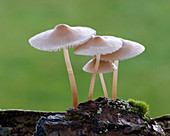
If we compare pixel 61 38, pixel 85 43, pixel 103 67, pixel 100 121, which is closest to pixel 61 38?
pixel 61 38

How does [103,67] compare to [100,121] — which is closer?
[100,121]

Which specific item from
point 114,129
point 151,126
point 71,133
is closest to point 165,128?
point 151,126

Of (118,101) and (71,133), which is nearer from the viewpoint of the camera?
(71,133)

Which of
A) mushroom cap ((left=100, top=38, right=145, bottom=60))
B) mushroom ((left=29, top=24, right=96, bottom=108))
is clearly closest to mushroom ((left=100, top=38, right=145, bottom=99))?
mushroom cap ((left=100, top=38, right=145, bottom=60))

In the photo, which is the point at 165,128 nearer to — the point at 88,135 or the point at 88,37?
the point at 88,135

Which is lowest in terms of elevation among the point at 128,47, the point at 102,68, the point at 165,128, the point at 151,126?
the point at 165,128

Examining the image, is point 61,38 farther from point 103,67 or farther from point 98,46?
point 103,67

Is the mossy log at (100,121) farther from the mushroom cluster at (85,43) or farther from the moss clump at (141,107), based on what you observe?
the mushroom cluster at (85,43)
